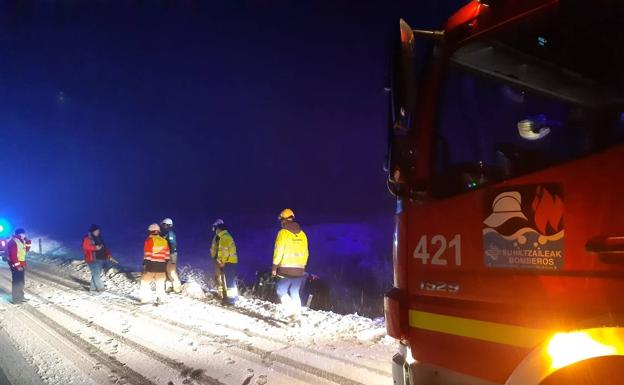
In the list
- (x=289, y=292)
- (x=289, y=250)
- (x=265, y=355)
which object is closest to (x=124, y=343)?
(x=265, y=355)

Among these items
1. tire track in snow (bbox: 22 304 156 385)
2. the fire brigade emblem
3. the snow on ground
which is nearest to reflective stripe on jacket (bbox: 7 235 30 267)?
the snow on ground

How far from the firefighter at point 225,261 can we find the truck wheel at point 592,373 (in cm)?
789

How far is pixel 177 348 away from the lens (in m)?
6.00

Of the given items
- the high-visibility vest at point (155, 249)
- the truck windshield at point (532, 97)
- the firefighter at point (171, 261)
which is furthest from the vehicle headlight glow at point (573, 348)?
the firefighter at point (171, 261)

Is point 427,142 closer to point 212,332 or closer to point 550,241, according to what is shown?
point 550,241

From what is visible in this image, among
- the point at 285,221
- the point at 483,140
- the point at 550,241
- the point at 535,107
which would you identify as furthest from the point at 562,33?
the point at 285,221

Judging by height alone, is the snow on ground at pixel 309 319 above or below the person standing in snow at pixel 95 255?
below

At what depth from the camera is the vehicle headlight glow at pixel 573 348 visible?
1768 millimetres

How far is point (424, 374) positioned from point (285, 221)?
16.4ft

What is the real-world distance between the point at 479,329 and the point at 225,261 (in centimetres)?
767

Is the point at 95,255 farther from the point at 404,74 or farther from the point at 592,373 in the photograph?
the point at 592,373

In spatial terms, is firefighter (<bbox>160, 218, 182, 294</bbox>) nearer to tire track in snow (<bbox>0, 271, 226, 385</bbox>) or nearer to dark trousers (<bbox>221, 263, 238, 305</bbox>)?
dark trousers (<bbox>221, 263, 238, 305</bbox>)

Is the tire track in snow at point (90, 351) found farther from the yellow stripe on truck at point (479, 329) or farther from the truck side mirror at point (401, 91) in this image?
the truck side mirror at point (401, 91)

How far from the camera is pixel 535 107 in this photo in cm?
221
